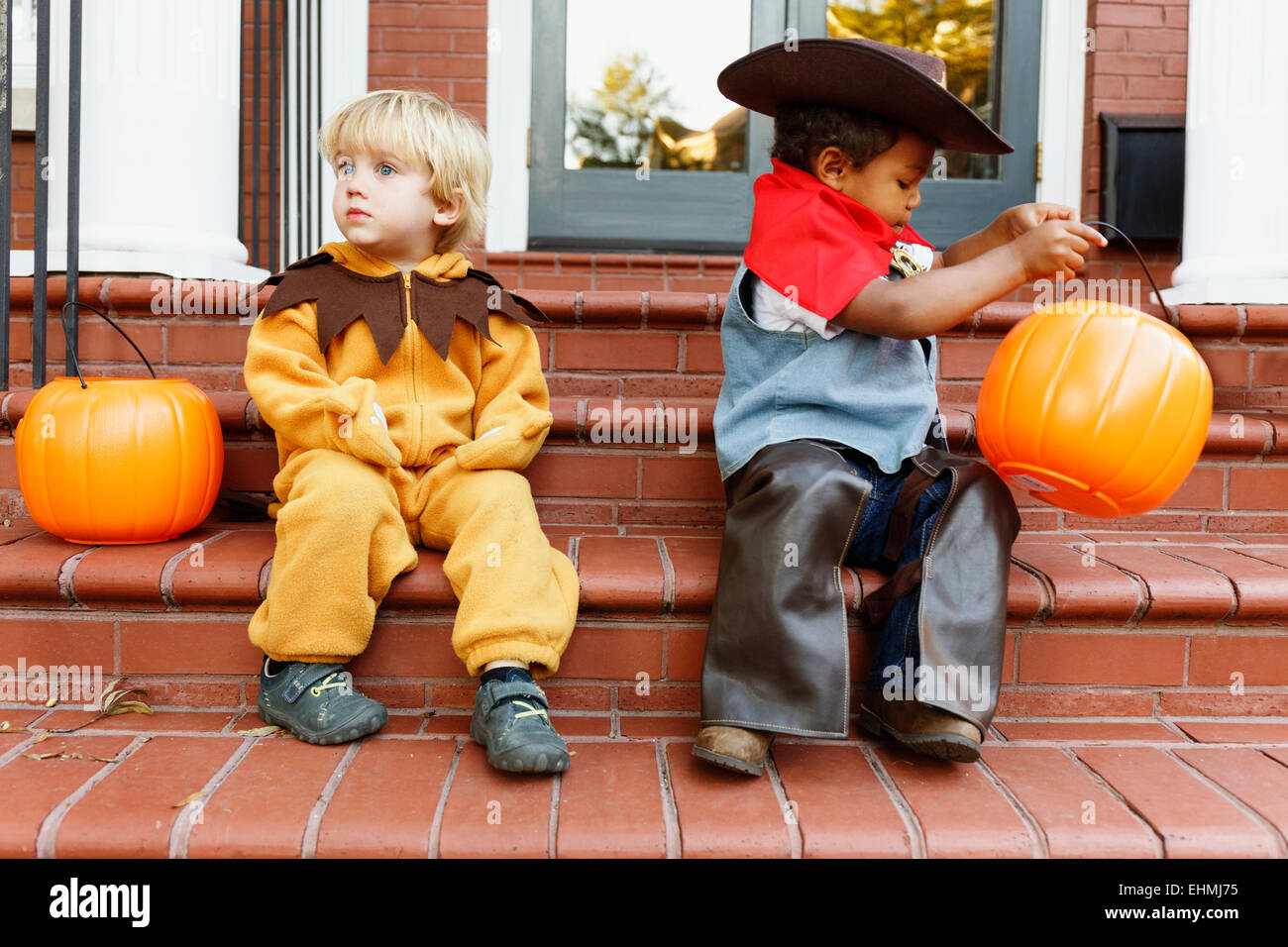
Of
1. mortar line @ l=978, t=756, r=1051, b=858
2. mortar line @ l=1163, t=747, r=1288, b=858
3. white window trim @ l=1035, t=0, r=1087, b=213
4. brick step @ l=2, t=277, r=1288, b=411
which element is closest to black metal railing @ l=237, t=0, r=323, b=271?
brick step @ l=2, t=277, r=1288, b=411

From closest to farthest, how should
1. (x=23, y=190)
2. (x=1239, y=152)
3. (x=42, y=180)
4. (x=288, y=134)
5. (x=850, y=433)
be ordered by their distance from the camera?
1. (x=850, y=433)
2. (x=42, y=180)
3. (x=1239, y=152)
4. (x=288, y=134)
5. (x=23, y=190)

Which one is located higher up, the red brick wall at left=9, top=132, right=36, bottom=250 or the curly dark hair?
the red brick wall at left=9, top=132, right=36, bottom=250

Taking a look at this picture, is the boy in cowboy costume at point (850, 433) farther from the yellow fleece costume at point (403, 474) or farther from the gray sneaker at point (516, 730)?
the yellow fleece costume at point (403, 474)

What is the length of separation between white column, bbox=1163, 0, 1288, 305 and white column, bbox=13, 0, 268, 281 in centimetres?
270

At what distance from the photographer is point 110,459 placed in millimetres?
1799

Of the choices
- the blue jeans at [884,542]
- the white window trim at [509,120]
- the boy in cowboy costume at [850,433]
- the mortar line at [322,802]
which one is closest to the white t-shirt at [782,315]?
the boy in cowboy costume at [850,433]

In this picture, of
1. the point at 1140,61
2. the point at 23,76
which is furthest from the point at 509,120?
Answer: the point at 1140,61

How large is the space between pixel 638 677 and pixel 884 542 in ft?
1.72

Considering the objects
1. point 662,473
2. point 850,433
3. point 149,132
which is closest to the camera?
point 850,433

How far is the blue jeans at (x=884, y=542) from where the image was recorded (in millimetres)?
1639

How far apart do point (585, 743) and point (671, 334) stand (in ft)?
A: 3.87

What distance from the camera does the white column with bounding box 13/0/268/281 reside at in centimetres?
236

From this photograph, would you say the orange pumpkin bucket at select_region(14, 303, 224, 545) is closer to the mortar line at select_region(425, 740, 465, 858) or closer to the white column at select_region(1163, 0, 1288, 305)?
the mortar line at select_region(425, 740, 465, 858)

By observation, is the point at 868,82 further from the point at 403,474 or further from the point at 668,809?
the point at 668,809
